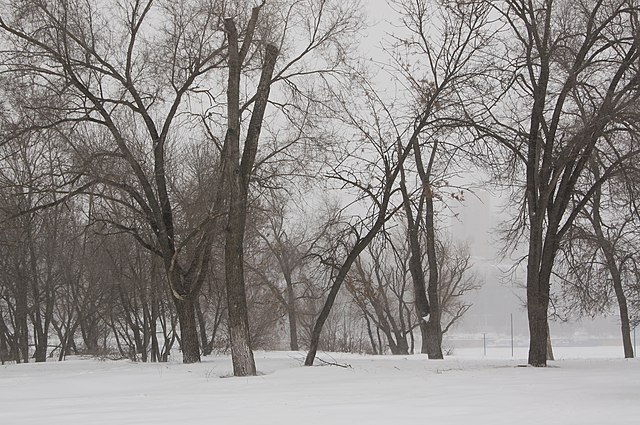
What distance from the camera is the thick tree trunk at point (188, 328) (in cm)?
1912

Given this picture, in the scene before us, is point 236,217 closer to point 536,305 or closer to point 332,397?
point 332,397

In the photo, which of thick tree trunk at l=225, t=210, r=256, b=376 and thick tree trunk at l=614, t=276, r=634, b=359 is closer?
thick tree trunk at l=225, t=210, r=256, b=376

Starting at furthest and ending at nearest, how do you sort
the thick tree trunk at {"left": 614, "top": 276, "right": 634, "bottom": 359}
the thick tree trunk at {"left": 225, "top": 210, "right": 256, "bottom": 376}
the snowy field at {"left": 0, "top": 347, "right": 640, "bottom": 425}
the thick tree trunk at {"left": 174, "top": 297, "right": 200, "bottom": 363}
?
the thick tree trunk at {"left": 614, "top": 276, "right": 634, "bottom": 359} < the thick tree trunk at {"left": 174, "top": 297, "right": 200, "bottom": 363} < the thick tree trunk at {"left": 225, "top": 210, "right": 256, "bottom": 376} < the snowy field at {"left": 0, "top": 347, "right": 640, "bottom": 425}

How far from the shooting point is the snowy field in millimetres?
8203

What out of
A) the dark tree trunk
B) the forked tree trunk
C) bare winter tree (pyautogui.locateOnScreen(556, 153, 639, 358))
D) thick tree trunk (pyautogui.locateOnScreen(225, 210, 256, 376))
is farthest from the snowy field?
the dark tree trunk

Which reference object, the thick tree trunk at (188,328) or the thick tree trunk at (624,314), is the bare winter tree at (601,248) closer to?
the thick tree trunk at (624,314)

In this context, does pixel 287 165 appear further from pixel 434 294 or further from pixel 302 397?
pixel 302 397

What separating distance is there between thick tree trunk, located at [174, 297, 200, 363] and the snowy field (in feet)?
8.98

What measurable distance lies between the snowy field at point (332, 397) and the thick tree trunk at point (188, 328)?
2.74 meters

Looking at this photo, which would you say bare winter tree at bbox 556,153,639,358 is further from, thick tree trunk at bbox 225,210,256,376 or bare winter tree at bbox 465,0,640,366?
thick tree trunk at bbox 225,210,256,376

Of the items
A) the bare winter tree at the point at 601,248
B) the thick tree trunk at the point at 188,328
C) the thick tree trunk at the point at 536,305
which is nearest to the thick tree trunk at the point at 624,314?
the bare winter tree at the point at 601,248

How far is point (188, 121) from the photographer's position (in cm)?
1852

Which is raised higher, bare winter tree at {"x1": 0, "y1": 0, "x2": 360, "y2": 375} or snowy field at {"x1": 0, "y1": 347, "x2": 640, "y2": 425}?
bare winter tree at {"x1": 0, "y1": 0, "x2": 360, "y2": 375}

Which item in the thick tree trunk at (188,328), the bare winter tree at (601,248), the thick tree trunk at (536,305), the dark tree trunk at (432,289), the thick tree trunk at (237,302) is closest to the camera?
the thick tree trunk at (237,302)
